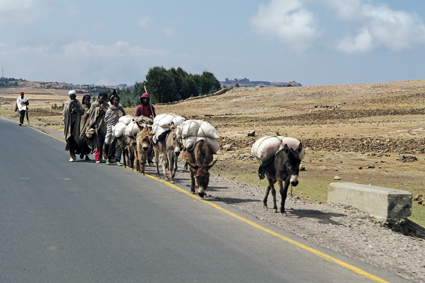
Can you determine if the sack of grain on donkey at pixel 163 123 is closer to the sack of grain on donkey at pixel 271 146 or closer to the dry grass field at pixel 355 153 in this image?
the dry grass field at pixel 355 153

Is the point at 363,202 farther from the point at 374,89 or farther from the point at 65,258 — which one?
the point at 374,89

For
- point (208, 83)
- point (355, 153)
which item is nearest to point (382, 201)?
point (355, 153)

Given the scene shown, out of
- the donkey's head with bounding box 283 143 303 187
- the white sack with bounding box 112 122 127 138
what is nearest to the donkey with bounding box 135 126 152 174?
the white sack with bounding box 112 122 127 138

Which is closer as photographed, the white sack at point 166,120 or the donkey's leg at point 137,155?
the white sack at point 166,120

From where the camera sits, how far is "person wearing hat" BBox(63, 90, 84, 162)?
58.1 feet

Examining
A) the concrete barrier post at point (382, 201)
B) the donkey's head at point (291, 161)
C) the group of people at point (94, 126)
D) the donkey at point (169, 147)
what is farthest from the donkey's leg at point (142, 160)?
the concrete barrier post at point (382, 201)

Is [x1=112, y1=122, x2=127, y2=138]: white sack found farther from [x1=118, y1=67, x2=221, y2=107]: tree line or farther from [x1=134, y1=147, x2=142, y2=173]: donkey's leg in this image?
[x1=118, y1=67, x2=221, y2=107]: tree line

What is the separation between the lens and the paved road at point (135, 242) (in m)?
6.08

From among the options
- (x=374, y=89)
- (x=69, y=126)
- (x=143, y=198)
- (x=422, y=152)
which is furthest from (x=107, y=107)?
(x=374, y=89)

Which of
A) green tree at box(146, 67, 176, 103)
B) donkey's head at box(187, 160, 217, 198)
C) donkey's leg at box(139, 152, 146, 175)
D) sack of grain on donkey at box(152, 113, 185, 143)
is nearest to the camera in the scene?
donkey's head at box(187, 160, 217, 198)

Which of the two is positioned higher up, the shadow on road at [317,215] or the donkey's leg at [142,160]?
the donkey's leg at [142,160]

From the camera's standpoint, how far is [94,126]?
57.3ft

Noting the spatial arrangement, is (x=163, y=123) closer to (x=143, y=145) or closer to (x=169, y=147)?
(x=169, y=147)

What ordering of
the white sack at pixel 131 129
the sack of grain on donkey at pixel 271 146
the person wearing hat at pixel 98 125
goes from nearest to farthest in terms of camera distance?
the sack of grain on donkey at pixel 271 146
the white sack at pixel 131 129
the person wearing hat at pixel 98 125
